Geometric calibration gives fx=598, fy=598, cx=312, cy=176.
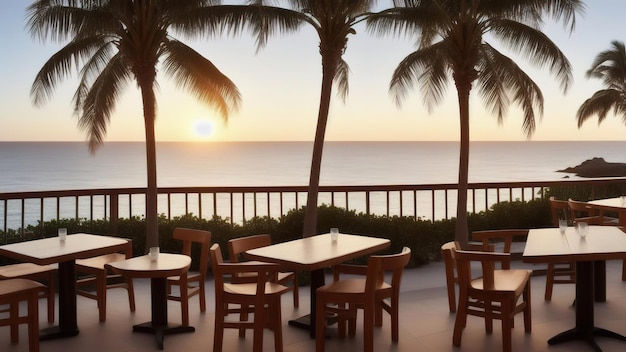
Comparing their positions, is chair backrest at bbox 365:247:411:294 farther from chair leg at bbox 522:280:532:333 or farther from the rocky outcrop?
the rocky outcrop

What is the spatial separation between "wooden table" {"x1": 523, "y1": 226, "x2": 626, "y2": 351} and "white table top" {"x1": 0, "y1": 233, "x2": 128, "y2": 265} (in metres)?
3.69

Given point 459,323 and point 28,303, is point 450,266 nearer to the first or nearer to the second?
point 459,323

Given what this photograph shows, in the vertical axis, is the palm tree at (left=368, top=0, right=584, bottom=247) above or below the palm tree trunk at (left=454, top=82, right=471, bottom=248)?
above

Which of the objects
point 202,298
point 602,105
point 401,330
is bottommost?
point 401,330

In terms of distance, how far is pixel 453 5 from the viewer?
8.51m

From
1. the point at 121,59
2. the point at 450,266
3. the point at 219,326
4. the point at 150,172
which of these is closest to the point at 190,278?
the point at 219,326

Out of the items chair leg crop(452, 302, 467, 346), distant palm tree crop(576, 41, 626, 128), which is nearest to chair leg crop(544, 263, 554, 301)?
chair leg crop(452, 302, 467, 346)

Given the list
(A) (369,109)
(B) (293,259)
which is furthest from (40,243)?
(A) (369,109)

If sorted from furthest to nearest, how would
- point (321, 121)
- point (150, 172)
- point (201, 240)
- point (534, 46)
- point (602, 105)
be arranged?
point (602, 105)
point (534, 46)
point (321, 121)
point (150, 172)
point (201, 240)

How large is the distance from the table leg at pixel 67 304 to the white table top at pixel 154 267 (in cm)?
53

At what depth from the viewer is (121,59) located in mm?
9609

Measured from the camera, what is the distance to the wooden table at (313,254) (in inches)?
183

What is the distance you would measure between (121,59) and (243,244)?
17.6ft

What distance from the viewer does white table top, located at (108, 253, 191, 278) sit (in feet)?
16.4
